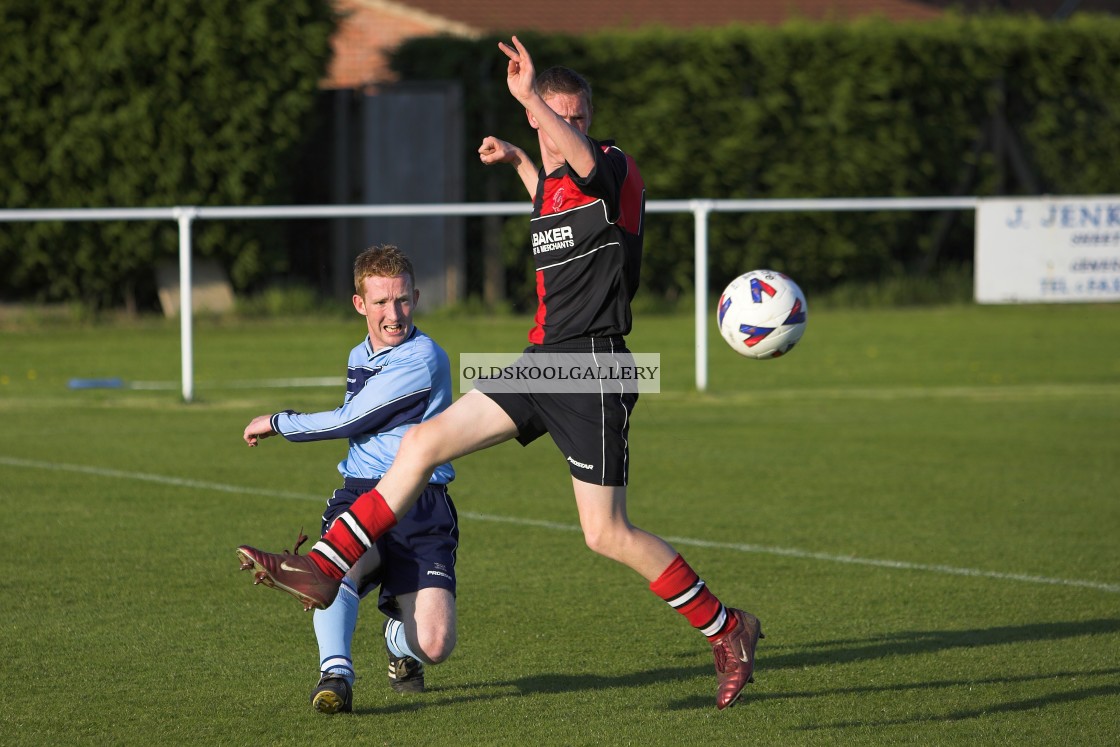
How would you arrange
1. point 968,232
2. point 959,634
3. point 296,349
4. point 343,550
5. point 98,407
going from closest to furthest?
1. point 343,550
2. point 959,634
3. point 98,407
4. point 296,349
5. point 968,232

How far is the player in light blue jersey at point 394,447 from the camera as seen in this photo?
16.5ft

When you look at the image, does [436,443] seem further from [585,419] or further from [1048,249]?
[1048,249]

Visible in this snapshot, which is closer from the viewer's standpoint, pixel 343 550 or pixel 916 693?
pixel 343 550

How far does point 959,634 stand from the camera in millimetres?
5988

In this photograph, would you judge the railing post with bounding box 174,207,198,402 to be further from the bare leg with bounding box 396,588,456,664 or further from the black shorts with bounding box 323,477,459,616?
the bare leg with bounding box 396,588,456,664

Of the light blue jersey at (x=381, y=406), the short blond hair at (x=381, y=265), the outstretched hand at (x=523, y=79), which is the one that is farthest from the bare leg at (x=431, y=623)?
the outstretched hand at (x=523, y=79)

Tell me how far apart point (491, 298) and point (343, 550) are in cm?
1518

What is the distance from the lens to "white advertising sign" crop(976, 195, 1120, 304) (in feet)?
48.1

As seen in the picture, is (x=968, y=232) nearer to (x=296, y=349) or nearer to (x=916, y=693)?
(x=296, y=349)

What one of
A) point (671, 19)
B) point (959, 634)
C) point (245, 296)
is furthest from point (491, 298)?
point (959, 634)

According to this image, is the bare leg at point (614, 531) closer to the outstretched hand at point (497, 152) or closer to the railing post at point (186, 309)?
the outstretched hand at point (497, 152)

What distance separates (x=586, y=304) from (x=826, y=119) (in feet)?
55.9

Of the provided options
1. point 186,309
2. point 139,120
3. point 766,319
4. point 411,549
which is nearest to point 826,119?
point 139,120

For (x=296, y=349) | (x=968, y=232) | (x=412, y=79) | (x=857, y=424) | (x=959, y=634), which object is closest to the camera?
(x=959, y=634)
